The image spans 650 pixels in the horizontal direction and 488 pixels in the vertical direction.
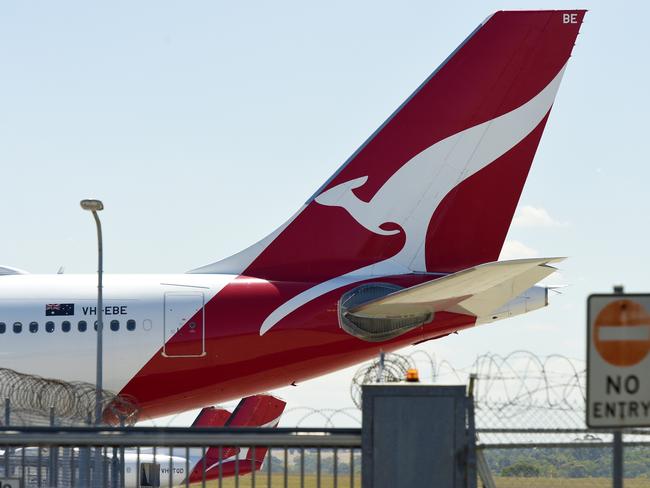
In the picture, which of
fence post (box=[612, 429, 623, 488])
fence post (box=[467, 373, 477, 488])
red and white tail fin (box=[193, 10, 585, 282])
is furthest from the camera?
red and white tail fin (box=[193, 10, 585, 282])

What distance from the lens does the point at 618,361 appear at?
22.3 ft

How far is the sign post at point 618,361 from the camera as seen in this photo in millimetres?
6754

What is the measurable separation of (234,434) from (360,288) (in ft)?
45.8

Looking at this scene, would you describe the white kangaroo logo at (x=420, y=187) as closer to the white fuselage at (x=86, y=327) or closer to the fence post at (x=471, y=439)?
the white fuselage at (x=86, y=327)

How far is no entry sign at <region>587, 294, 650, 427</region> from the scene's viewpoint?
266 inches

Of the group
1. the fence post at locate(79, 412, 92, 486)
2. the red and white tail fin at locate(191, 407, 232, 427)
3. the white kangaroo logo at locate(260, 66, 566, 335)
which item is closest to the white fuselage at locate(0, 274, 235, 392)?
the white kangaroo logo at locate(260, 66, 566, 335)

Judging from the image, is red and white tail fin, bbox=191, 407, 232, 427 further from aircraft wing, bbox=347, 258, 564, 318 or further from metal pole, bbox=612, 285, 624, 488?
metal pole, bbox=612, 285, 624, 488

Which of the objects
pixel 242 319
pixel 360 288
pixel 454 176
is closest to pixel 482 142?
pixel 454 176

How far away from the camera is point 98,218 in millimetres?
24797

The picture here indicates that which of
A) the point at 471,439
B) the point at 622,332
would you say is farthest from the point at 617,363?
the point at 471,439

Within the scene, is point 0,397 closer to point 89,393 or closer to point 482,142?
point 89,393

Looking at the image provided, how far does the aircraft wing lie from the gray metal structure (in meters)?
9.46

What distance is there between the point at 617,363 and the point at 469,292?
1339cm

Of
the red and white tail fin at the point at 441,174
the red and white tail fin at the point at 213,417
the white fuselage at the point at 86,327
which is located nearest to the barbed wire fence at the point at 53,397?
the white fuselage at the point at 86,327
